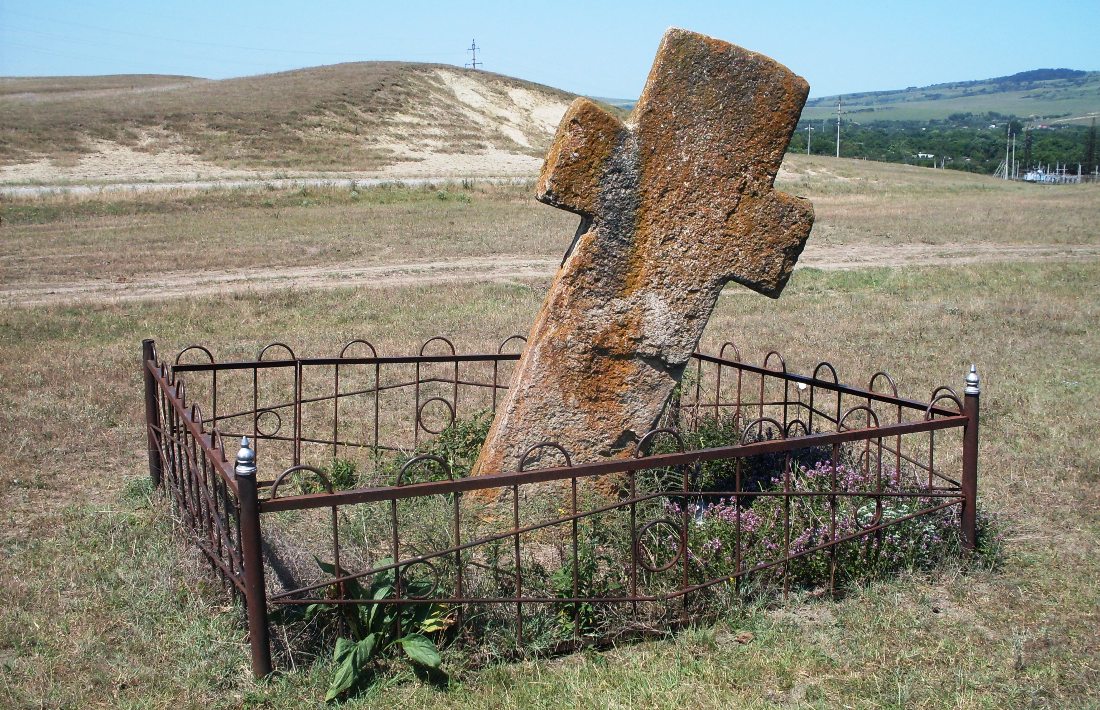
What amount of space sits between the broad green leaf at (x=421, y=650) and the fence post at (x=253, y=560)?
0.56m

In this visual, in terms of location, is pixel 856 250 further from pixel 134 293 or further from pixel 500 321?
pixel 134 293

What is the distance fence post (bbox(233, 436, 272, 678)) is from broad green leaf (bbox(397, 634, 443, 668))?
22.2 inches

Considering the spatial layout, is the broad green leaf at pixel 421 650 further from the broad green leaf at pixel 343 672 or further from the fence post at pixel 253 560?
the fence post at pixel 253 560

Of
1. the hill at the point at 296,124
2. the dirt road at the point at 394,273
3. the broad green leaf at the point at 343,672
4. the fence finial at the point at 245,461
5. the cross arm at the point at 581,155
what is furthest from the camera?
the hill at the point at 296,124

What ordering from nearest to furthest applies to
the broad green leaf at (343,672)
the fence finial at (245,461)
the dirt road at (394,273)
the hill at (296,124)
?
the fence finial at (245,461) < the broad green leaf at (343,672) < the dirt road at (394,273) < the hill at (296,124)

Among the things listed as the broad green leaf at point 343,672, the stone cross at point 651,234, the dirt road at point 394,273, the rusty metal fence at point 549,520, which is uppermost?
the stone cross at point 651,234

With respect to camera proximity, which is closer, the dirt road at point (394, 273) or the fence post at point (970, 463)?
the fence post at point (970, 463)

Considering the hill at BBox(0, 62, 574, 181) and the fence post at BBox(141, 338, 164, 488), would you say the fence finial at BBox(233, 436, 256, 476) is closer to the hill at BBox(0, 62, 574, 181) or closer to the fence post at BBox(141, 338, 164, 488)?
the fence post at BBox(141, 338, 164, 488)

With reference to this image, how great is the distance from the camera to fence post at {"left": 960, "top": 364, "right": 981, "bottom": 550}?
5.29 m

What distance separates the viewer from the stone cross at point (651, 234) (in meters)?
5.36

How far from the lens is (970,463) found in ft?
17.5

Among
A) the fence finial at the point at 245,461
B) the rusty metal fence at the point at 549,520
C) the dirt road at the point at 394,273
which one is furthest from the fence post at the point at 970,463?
the dirt road at the point at 394,273

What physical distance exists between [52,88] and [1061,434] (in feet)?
295

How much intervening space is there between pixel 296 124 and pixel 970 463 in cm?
5494
